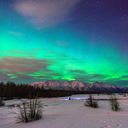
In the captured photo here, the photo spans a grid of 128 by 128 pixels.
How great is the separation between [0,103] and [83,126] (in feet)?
44.0

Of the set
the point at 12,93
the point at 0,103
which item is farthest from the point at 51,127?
the point at 12,93

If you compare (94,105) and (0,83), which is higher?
(0,83)

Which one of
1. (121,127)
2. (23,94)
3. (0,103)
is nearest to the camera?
(121,127)

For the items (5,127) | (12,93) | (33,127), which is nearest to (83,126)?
(33,127)

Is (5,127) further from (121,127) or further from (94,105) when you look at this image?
(94,105)

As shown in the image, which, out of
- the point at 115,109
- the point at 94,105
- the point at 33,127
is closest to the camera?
the point at 33,127

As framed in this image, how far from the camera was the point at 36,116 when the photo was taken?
5.96m

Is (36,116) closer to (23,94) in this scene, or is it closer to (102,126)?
(102,126)

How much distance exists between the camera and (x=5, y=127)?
5016 mm

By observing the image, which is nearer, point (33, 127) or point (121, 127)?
point (121, 127)

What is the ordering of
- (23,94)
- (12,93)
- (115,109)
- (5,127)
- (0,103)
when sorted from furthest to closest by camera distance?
(23,94) → (12,93) → (0,103) → (115,109) → (5,127)

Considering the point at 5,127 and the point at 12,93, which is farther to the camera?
the point at 12,93

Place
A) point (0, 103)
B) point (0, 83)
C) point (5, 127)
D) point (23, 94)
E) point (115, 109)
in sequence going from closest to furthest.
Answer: point (5, 127) → point (115, 109) → point (0, 103) → point (23, 94) → point (0, 83)

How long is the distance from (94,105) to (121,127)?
689 centimetres
